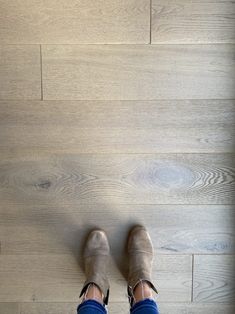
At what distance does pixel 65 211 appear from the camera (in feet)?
4.22

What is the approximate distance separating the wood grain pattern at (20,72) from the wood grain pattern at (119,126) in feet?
0.10

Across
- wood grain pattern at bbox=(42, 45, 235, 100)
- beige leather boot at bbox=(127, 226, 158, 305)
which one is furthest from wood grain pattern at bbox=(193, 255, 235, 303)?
wood grain pattern at bbox=(42, 45, 235, 100)

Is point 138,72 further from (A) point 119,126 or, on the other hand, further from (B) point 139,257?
(B) point 139,257

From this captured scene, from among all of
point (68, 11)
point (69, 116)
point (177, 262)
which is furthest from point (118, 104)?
point (177, 262)

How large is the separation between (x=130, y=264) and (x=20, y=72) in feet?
2.25

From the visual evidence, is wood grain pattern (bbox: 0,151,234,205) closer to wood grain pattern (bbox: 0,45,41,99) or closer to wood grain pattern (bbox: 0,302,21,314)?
wood grain pattern (bbox: 0,45,41,99)

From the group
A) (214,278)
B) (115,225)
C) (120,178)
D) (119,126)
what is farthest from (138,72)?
(214,278)

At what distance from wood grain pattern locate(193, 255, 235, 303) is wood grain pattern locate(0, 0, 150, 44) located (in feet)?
2.37

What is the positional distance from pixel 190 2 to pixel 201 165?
495mm

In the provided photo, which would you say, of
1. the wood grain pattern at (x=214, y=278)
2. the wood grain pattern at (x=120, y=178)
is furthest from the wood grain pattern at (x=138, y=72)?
the wood grain pattern at (x=214, y=278)

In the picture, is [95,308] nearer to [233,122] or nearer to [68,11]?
[233,122]

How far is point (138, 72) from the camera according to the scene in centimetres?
124

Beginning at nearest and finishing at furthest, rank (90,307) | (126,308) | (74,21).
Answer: (90,307) → (74,21) → (126,308)

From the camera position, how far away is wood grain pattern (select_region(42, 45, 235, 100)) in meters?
1.23
